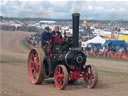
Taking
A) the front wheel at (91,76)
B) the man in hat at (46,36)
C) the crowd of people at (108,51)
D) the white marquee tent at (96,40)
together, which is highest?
the man in hat at (46,36)

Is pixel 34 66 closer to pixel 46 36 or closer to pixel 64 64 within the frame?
pixel 46 36

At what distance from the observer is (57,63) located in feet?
22.5

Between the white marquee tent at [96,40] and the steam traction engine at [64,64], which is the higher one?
the steam traction engine at [64,64]

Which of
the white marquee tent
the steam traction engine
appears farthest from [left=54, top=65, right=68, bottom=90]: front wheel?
Result: the white marquee tent

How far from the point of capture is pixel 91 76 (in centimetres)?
664

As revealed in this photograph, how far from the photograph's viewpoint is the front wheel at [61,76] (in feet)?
20.1

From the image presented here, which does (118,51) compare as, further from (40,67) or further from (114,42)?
(40,67)

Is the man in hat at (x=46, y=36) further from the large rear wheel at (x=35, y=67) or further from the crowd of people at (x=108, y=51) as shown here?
the crowd of people at (x=108, y=51)

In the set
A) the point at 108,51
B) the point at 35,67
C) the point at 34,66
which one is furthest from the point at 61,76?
the point at 108,51

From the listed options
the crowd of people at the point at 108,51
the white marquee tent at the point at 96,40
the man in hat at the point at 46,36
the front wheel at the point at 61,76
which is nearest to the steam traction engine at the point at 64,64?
the front wheel at the point at 61,76

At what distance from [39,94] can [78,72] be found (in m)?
1.30

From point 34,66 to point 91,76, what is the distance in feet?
6.35

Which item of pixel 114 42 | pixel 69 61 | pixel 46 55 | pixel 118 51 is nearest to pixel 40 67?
pixel 46 55

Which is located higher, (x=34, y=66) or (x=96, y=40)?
(x=34, y=66)
